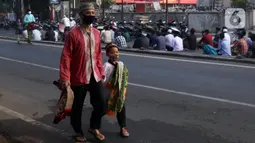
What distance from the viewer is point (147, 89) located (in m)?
10.3

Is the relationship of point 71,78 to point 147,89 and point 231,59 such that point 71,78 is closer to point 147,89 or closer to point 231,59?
point 147,89

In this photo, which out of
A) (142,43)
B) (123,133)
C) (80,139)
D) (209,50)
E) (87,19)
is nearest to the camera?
(87,19)

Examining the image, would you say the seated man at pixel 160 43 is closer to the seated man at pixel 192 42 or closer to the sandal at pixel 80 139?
the seated man at pixel 192 42

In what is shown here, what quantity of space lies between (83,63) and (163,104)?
329 cm

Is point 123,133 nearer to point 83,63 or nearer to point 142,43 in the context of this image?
point 83,63

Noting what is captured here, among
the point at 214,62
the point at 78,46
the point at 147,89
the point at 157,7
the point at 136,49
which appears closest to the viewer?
the point at 78,46

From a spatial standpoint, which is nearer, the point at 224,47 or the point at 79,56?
the point at 79,56

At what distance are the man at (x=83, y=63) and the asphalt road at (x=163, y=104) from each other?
88 cm

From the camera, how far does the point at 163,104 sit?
8.73m

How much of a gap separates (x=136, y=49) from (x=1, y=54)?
17.3 feet

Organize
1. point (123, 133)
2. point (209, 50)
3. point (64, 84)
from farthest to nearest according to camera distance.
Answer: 1. point (209, 50)
2. point (123, 133)
3. point (64, 84)

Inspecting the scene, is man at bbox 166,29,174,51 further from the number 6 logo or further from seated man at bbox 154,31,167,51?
the number 6 logo

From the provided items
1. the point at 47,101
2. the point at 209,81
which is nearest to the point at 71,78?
the point at 47,101

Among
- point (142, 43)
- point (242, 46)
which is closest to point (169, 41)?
point (142, 43)
